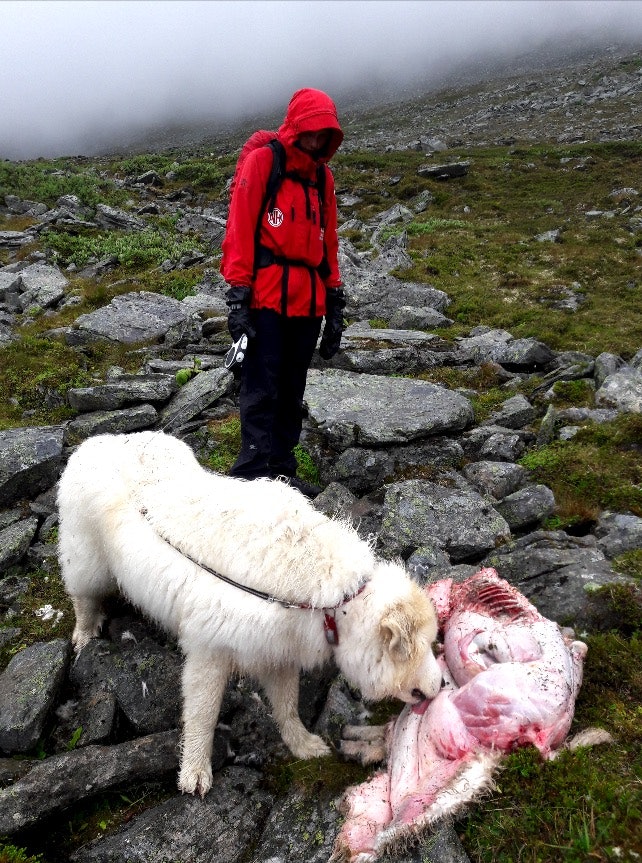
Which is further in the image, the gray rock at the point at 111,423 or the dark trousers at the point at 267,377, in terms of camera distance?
the gray rock at the point at 111,423

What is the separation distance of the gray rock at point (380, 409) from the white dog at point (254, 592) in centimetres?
337

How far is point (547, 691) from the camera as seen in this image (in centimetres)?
321

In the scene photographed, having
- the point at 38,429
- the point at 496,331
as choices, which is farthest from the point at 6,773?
the point at 496,331

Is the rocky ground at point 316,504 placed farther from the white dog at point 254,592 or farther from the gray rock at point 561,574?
the white dog at point 254,592

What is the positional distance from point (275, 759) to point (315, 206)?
5.13 meters

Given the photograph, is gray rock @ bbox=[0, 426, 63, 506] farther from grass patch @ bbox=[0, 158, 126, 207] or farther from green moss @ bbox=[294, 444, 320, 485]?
grass patch @ bbox=[0, 158, 126, 207]

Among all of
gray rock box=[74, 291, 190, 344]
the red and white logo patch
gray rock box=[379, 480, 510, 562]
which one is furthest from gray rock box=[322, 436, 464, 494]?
gray rock box=[74, 291, 190, 344]

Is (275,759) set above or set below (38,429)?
→ below

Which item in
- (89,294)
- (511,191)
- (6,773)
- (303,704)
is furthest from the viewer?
(511,191)

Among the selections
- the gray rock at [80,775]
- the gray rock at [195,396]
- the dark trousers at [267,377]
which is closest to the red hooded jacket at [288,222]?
the dark trousers at [267,377]

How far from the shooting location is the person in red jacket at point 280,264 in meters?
5.26

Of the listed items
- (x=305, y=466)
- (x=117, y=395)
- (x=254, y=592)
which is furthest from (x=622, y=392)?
(x=117, y=395)

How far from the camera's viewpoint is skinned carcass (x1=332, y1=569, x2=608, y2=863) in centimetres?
298

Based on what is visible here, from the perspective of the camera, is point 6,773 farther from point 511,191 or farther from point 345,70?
point 345,70
